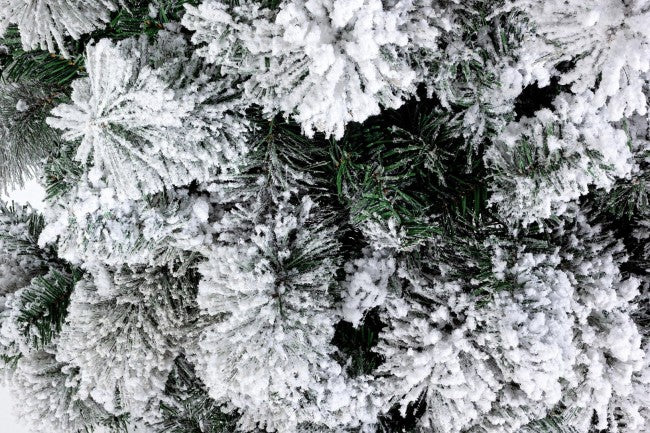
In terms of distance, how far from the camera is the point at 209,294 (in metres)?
0.66

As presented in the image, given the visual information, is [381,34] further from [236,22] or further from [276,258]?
[276,258]

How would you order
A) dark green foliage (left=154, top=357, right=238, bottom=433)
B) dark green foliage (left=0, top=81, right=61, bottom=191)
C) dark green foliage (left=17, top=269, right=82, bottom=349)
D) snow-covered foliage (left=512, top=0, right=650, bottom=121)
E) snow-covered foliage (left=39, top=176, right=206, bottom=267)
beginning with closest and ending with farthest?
snow-covered foliage (left=512, top=0, right=650, bottom=121), snow-covered foliage (left=39, top=176, right=206, bottom=267), dark green foliage (left=0, top=81, right=61, bottom=191), dark green foliage (left=17, top=269, right=82, bottom=349), dark green foliage (left=154, top=357, right=238, bottom=433)

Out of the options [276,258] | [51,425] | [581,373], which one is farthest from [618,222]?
[51,425]

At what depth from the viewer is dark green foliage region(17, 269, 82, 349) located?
83cm

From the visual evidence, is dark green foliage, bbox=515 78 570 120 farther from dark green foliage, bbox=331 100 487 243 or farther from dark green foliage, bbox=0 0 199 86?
dark green foliage, bbox=0 0 199 86

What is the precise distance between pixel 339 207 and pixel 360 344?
243 millimetres

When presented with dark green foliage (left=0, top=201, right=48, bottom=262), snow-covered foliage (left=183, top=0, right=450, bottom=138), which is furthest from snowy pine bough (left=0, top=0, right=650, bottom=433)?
dark green foliage (left=0, top=201, right=48, bottom=262)

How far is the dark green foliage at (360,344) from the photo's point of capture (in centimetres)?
79

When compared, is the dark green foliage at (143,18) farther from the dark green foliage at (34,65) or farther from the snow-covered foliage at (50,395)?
the snow-covered foliage at (50,395)

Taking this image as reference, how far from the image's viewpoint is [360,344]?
822 millimetres

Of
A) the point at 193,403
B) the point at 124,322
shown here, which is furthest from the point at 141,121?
the point at 193,403

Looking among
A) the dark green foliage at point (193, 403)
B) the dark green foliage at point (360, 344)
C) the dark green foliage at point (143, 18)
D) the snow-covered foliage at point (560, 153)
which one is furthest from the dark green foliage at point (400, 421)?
the dark green foliage at point (143, 18)

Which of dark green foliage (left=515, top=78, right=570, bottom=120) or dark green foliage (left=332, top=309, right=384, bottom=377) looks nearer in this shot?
dark green foliage (left=515, top=78, right=570, bottom=120)

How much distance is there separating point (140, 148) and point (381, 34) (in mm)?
276
